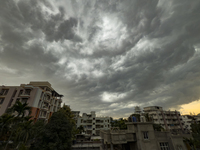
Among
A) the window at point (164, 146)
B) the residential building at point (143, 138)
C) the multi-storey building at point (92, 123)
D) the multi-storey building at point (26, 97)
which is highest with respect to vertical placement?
the multi-storey building at point (26, 97)

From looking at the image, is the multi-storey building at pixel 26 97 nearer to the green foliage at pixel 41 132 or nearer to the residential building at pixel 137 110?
the green foliage at pixel 41 132

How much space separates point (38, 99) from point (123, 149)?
127ft

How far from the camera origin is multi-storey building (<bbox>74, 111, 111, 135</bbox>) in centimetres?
6906

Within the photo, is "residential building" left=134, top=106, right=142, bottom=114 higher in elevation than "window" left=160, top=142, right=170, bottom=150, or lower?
higher

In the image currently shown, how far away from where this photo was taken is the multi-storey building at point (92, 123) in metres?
69.1

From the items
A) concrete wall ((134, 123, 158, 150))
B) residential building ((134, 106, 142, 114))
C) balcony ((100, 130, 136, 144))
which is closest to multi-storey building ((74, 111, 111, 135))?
residential building ((134, 106, 142, 114))

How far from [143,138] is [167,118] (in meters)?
62.5

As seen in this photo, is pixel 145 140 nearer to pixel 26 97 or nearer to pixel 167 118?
pixel 26 97

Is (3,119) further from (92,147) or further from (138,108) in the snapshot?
(138,108)

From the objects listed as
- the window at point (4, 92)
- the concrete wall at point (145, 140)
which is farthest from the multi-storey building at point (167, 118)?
the window at point (4, 92)

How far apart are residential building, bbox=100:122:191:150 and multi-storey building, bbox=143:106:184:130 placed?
172ft

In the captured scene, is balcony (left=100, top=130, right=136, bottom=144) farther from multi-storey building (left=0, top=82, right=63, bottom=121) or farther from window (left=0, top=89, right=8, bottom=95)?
window (left=0, top=89, right=8, bottom=95)

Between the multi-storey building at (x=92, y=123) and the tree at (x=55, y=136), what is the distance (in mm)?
48354

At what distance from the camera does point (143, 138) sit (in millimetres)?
18500
